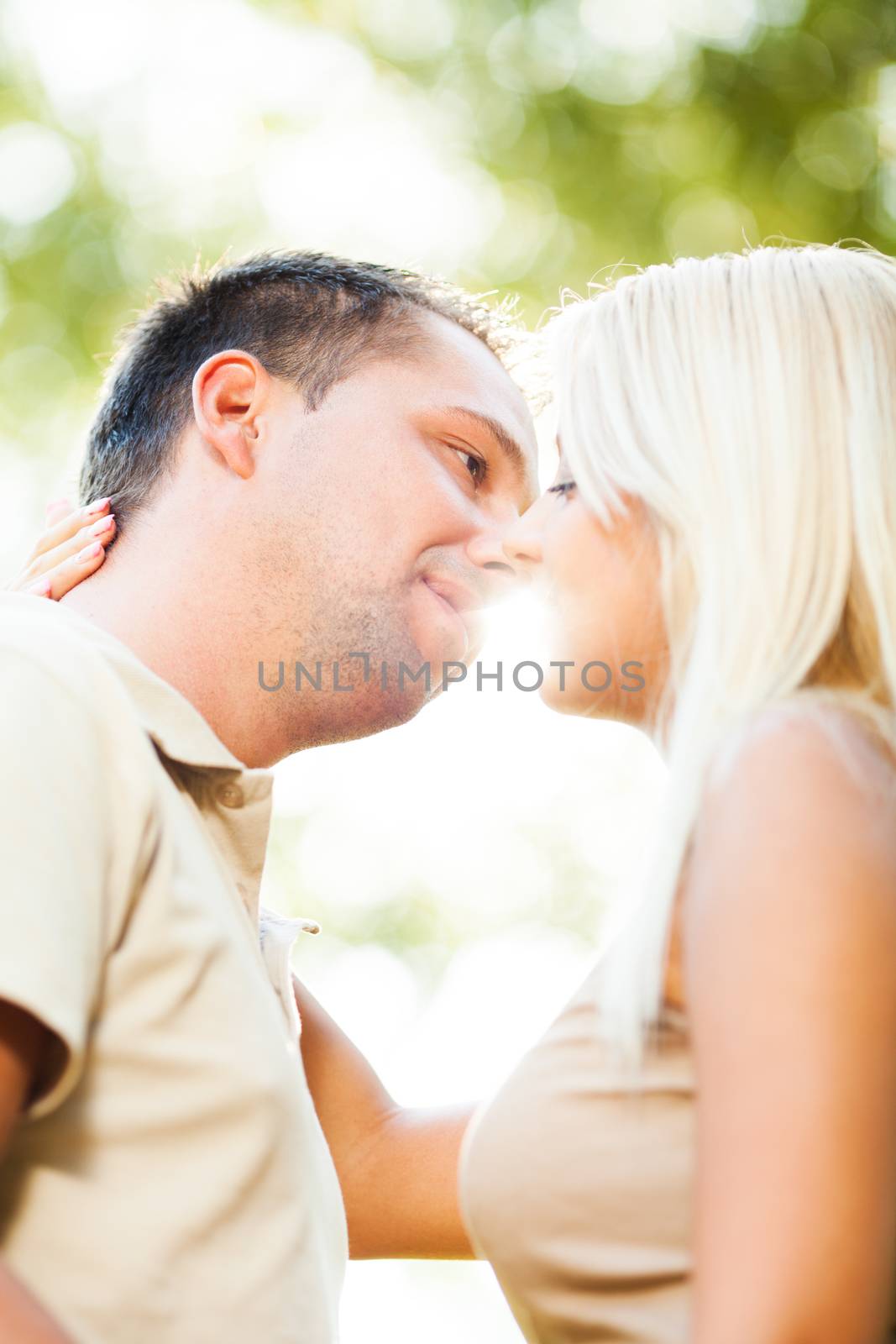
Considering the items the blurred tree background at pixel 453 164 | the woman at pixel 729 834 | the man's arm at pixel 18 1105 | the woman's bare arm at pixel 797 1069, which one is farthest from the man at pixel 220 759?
the blurred tree background at pixel 453 164

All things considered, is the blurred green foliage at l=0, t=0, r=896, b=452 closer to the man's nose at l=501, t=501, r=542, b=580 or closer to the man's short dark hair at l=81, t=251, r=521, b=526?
the man's short dark hair at l=81, t=251, r=521, b=526

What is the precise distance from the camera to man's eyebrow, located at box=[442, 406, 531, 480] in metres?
2.64

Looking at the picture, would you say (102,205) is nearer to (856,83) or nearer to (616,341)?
(856,83)

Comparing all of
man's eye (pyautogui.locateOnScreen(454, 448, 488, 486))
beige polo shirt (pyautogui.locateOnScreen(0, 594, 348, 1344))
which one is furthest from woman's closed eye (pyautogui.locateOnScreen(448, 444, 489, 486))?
beige polo shirt (pyautogui.locateOnScreen(0, 594, 348, 1344))

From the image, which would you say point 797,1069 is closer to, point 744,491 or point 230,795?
point 744,491

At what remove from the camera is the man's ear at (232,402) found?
2.52 metres

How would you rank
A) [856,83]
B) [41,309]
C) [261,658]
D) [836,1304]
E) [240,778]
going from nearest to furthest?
[836,1304] → [240,778] → [261,658] → [856,83] → [41,309]

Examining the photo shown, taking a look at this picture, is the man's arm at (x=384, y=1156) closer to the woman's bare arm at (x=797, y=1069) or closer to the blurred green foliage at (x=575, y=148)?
the woman's bare arm at (x=797, y=1069)

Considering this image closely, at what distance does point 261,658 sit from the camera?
239 cm

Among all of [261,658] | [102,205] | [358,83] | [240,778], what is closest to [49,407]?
[102,205]

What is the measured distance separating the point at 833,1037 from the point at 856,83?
4.68 meters

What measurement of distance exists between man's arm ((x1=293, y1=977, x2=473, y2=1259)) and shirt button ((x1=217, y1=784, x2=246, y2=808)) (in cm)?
70

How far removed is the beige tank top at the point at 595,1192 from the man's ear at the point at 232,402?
1383mm

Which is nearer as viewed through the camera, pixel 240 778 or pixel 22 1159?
pixel 22 1159
